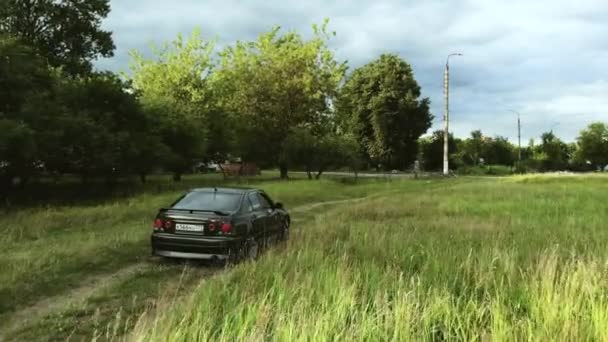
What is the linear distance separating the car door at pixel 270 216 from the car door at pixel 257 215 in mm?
134

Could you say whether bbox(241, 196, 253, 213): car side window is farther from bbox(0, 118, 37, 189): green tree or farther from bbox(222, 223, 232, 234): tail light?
bbox(0, 118, 37, 189): green tree

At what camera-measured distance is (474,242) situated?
10.7 metres

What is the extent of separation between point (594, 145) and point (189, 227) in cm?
8475

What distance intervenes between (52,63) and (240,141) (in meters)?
15.0

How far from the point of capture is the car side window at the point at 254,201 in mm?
12482

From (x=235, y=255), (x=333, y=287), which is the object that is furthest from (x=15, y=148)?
(x=333, y=287)

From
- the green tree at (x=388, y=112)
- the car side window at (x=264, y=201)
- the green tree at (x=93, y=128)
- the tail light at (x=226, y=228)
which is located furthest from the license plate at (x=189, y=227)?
the green tree at (x=388, y=112)

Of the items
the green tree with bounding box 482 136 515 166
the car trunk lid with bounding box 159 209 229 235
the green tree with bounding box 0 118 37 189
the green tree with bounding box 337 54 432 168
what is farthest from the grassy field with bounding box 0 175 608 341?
the green tree with bounding box 482 136 515 166

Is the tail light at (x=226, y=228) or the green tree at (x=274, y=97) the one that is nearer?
the tail light at (x=226, y=228)

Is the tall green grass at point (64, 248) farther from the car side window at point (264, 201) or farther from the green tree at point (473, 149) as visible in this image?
the green tree at point (473, 149)

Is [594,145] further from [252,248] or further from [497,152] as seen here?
[252,248]

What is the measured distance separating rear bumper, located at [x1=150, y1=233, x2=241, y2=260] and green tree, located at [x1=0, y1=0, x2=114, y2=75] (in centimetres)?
3001

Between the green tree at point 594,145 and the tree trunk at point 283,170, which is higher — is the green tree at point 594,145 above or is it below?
above

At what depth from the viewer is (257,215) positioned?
1237cm
